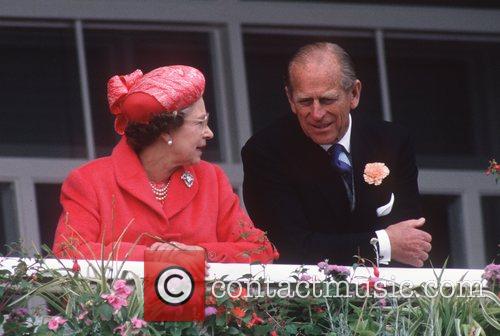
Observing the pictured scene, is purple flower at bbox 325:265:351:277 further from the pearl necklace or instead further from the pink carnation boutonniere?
the pink carnation boutonniere

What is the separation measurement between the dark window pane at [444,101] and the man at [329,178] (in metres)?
2.21

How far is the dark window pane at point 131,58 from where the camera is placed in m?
8.57

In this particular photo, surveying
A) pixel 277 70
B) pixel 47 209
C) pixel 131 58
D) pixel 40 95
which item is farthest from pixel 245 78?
pixel 47 209

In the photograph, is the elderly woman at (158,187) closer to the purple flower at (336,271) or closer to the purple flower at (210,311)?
the purple flower at (336,271)

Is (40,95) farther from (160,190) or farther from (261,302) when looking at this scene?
(261,302)

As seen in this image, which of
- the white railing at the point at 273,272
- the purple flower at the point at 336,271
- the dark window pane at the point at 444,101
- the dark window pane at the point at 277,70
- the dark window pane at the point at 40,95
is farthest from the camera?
the dark window pane at the point at 444,101

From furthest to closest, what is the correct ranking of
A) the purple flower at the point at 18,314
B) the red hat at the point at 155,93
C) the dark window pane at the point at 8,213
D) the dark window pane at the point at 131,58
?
the dark window pane at the point at 131,58 → the dark window pane at the point at 8,213 → the red hat at the point at 155,93 → the purple flower at the point at 18,314

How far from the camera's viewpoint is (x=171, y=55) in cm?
877

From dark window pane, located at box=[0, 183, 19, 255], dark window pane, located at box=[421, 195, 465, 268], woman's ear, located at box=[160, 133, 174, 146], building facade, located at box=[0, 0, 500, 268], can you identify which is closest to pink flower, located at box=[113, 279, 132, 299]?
woman's ear, located at box=[160, 133, 174, 146]

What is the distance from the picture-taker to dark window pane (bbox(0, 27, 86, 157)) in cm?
843

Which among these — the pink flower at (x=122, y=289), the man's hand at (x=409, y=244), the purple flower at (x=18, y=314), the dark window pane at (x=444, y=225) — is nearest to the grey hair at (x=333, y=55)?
the man's hand at (x=409, y=244)

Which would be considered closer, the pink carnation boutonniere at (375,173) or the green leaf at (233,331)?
the green leaf at (233,331)

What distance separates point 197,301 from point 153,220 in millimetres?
707

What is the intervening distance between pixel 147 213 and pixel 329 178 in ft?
2.47
